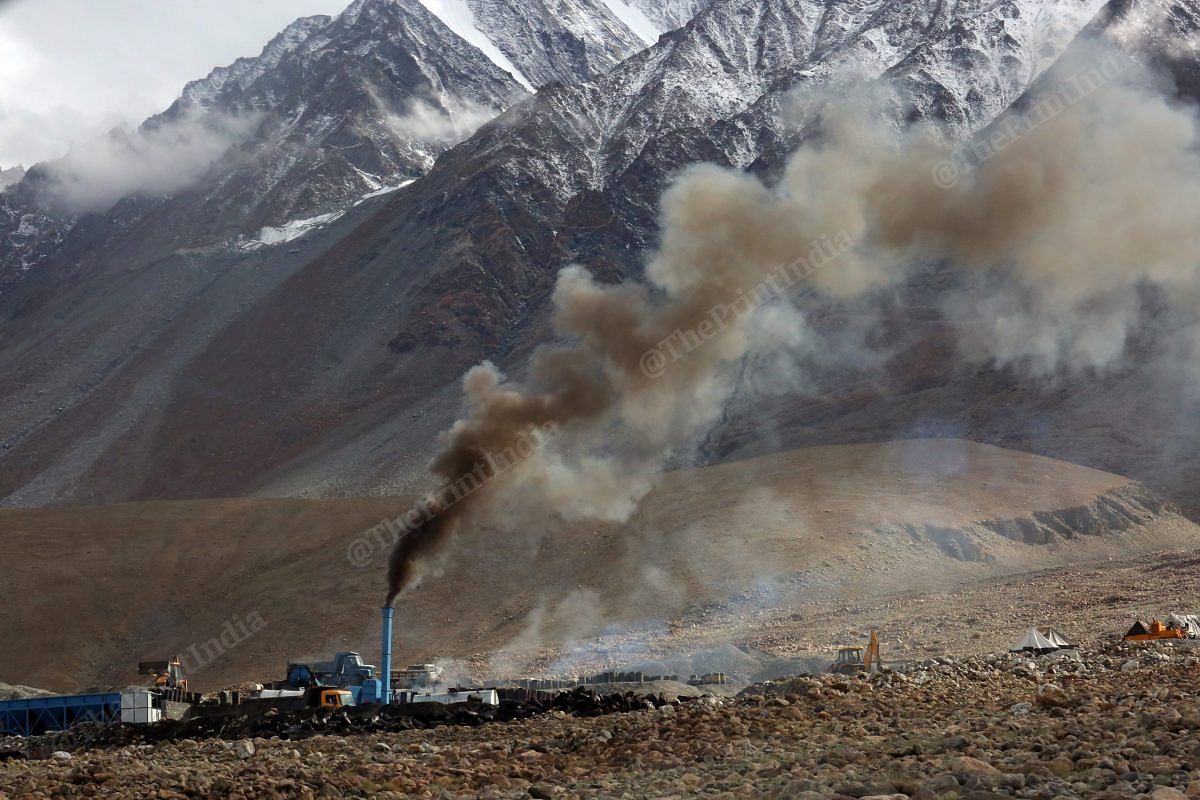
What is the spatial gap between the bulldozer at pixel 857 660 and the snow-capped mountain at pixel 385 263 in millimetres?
44541

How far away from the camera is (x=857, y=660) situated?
3444 centimetres

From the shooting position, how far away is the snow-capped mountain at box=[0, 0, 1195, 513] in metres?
109

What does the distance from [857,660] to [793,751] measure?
2066 cm

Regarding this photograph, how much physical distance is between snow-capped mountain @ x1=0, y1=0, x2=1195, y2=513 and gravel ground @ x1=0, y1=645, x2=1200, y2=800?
197 ft

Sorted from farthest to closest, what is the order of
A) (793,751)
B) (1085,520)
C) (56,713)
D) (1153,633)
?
(1085,520) < (1153,633) < (56,713) < (793,751)

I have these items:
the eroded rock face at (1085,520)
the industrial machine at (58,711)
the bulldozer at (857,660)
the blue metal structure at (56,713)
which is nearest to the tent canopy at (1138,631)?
the bulldozer at (857,660)

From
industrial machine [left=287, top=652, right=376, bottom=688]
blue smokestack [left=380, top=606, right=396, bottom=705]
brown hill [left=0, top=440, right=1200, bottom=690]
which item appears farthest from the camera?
brown hill [left=0, top=440, right=1200, bottom=690]

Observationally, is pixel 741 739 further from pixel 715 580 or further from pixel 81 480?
pixel 81 480

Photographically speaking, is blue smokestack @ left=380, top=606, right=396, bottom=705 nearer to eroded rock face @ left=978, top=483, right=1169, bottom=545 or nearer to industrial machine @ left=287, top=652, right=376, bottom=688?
industrial machine @ left=287, top=652, right=376, bottom=688

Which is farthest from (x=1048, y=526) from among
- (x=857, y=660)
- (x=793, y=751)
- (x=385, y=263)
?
(x=385, y=263)

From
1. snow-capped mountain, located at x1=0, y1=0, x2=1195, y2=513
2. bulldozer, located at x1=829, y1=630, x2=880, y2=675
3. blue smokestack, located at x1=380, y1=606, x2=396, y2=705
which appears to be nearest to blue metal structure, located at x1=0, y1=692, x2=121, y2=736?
blue smokestack, located at x1=380, y1=606, x2=396, y2=705

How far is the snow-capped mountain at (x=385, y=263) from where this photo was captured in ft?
358

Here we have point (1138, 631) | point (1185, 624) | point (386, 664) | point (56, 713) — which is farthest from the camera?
point (1185, 624)

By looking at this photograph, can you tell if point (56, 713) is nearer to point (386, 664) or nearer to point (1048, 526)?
point (386, 664)
